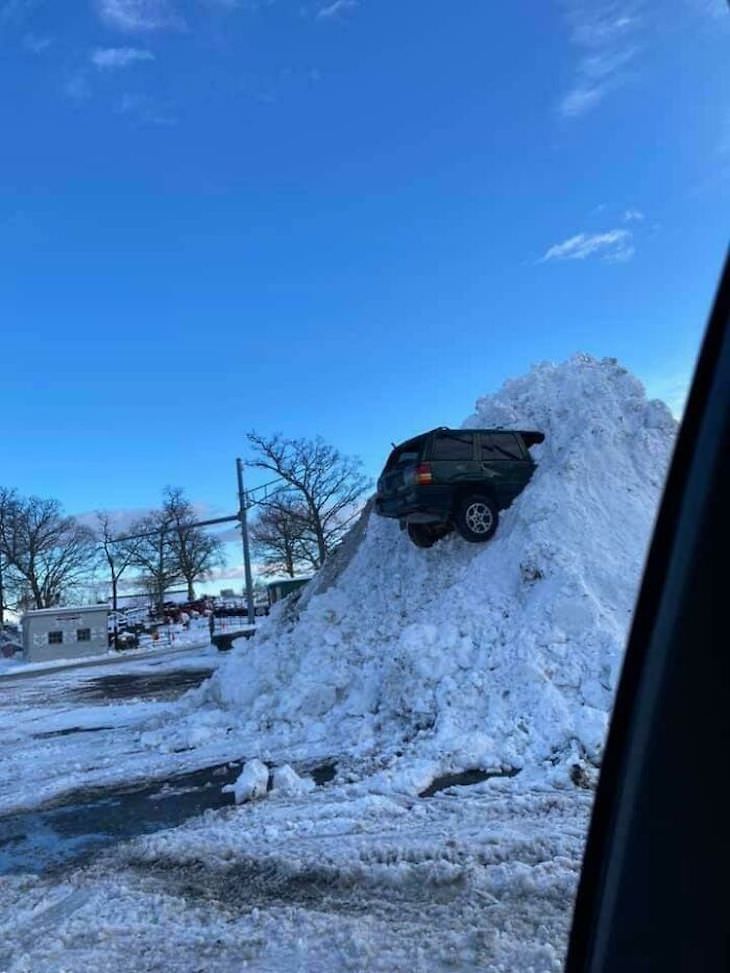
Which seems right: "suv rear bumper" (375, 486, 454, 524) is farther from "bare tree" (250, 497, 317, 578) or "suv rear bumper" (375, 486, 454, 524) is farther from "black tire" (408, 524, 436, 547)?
"bare tree" (250, 497, 317, 578)

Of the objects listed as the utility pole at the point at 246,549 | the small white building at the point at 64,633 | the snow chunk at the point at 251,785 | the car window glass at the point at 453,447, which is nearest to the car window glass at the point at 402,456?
the car window glass at the point at 453,447

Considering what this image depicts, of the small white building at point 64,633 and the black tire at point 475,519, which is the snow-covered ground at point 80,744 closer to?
the black tire at point 475,519

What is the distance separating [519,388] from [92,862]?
493 inches

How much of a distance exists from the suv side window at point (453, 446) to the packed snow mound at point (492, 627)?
1.26 metres

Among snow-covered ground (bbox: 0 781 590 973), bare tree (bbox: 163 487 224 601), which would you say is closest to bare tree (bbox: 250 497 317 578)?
bare tree (bbox: 163 487 224 601)

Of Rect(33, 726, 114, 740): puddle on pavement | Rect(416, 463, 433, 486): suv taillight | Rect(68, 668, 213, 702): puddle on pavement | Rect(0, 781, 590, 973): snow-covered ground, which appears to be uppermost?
→ Rect(416, 463, 433, 486): suv taillight

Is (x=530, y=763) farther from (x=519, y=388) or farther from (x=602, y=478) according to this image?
(x=519, y=388)

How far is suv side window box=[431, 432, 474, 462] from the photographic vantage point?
1189cm

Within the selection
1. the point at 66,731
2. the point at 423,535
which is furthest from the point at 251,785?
the point at 66,731

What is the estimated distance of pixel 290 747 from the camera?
913 centimetres

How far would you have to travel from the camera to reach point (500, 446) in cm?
1276

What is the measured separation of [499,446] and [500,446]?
1.2 inches

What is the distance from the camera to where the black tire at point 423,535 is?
43.1 ft

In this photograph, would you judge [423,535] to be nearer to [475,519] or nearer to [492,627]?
[475,519]
